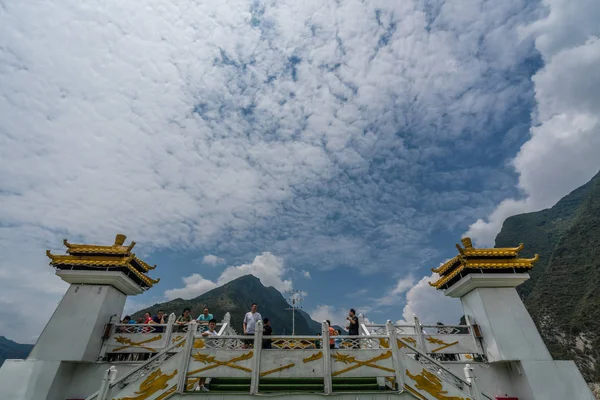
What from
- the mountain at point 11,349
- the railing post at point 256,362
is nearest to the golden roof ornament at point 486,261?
the railing post at point 256,362

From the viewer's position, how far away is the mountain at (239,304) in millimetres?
67506

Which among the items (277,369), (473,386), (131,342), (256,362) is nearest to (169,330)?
(131,342)

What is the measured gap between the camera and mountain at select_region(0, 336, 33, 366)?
128750 mm

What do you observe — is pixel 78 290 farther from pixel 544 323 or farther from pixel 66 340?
pixel 544 323

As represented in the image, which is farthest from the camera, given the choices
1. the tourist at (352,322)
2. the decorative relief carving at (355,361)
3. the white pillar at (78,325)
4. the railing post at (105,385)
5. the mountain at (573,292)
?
the mountain at (573,292)

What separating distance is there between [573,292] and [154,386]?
63.3m

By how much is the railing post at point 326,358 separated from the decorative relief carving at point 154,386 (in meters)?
Result: 3.99

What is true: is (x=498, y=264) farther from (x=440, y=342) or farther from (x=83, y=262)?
(x=83, y=262)

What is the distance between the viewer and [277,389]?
9188 millimetres

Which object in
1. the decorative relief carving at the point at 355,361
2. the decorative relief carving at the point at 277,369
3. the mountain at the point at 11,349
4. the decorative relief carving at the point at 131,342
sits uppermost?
the mountain at the point at 11,349

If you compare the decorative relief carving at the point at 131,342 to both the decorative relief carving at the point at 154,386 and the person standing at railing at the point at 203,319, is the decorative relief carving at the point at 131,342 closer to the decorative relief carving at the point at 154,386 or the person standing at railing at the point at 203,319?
the person standing at railing at the point at 203,319

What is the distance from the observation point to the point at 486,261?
14.1 meters

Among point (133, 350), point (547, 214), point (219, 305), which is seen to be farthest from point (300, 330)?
point (133, 350)

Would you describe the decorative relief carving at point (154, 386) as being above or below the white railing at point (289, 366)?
below
